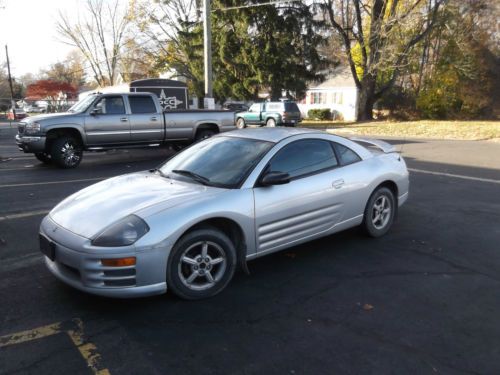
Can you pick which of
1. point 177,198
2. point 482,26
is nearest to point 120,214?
point 177,198

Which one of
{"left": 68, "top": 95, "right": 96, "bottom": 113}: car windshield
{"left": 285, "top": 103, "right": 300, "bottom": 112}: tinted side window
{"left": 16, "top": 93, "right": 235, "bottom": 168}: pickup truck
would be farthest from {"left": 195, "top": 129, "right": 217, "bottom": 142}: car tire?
{"left": 285, "top": 103, "right": 300, "bottom": 112}: tinted side window

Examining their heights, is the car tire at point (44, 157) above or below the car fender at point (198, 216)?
below

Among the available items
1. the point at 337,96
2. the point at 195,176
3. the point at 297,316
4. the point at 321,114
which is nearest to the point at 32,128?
the point at 195,176

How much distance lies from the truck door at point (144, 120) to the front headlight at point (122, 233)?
903 cm

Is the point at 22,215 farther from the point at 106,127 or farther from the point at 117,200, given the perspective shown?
the point at 106,127

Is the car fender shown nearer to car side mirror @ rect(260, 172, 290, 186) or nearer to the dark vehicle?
car side mirror @ rect(260, 172, 290, 186)

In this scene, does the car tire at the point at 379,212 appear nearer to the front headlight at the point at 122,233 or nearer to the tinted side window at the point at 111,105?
the front headlight at the point at 122,233

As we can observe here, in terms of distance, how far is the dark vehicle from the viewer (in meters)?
27.5

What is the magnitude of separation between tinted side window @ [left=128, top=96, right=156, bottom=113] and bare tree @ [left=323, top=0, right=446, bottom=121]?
66.0 ft

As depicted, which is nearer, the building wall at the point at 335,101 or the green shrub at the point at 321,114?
the building wall at the point at 335,101

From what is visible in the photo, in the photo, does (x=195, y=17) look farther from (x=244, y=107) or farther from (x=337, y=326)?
(x=337, y=326)

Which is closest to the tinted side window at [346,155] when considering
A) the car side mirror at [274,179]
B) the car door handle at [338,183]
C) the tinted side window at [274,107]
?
the car door handle at [338,183]

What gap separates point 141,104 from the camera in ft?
40.3

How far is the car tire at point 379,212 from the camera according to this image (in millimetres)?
5238
